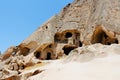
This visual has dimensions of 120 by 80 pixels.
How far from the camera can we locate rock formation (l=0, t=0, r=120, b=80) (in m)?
30.2

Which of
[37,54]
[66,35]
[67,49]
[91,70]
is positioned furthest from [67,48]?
[91,70]

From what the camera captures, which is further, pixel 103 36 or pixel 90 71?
pixel 103 36

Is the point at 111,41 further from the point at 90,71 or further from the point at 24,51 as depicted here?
the point at 90,71

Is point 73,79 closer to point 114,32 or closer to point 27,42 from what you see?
point 114,32

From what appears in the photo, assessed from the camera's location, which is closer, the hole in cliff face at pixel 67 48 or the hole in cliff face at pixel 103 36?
the hole in cliff face at pixel 103 36

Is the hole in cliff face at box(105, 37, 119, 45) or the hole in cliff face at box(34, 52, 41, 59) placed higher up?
the hole in cliff face at box(105, 37, 119, 45)

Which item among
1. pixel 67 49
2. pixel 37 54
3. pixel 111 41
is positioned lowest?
pixel 37 54

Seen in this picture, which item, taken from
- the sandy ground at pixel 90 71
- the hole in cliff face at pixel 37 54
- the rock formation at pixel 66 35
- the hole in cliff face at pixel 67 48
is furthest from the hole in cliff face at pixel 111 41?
the sandy ground at pixel 90 71

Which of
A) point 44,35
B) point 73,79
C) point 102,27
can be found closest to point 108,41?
point 102,27

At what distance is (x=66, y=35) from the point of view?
115ft

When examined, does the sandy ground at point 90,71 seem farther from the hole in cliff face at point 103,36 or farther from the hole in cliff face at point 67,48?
the hole in cliff face at point 67,48

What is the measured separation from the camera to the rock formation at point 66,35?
30203 mm

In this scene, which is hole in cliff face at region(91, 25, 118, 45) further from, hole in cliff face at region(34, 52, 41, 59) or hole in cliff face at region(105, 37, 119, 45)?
hole in cliff face at region(34, 52, 41, 59)

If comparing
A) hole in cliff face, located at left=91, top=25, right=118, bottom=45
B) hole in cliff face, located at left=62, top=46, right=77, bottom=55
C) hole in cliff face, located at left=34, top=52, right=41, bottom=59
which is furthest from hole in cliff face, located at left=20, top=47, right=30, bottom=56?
hole in cliff face, located at left=91, top=25, right=118, bottom=45
